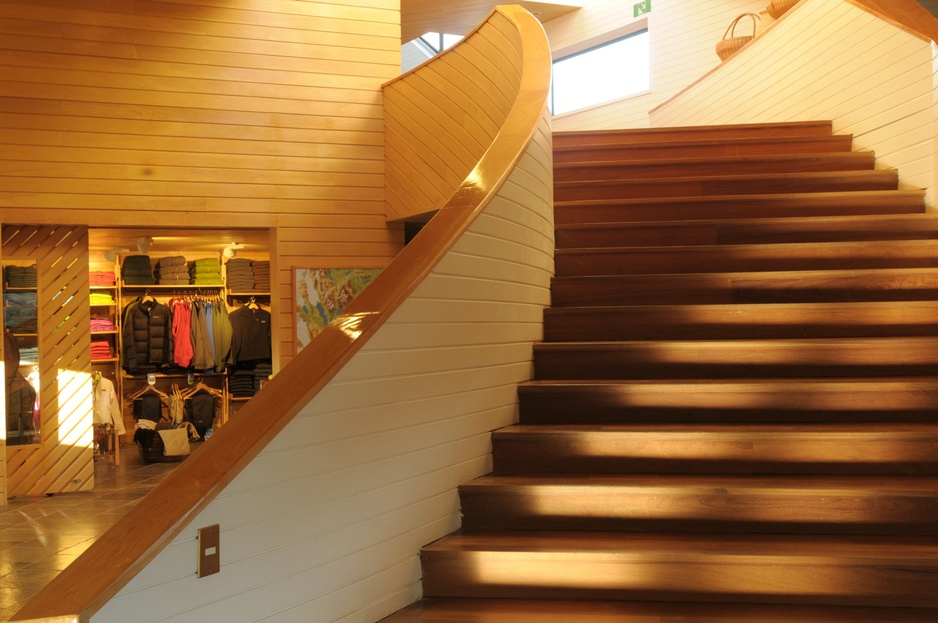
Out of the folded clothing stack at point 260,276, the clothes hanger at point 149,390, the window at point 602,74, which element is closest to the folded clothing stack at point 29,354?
the clothes hanger at point 149,390

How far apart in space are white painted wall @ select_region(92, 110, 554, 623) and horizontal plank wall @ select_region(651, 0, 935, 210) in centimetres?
232

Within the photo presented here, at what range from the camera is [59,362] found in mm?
6805

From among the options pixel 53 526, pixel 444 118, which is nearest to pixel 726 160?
pixel 444 118

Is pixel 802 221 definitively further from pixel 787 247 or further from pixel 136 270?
pixel 136 270

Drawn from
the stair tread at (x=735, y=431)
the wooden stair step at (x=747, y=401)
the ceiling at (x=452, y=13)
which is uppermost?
the ceiling at (x=452, y=13)

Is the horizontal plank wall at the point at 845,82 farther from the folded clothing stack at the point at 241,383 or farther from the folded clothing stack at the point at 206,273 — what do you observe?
the folded clothing stack at the point at 241,383

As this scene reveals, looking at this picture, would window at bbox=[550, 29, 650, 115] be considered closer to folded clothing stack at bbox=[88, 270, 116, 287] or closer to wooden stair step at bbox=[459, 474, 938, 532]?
folded clothing stack at bbox=[88, 270, 116, 287]

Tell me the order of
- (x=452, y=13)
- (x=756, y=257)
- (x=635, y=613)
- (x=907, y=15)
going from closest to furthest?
(x=635, y=613)
(x=756, y=257)
(x=907, y=15)
(x=452, y=13)

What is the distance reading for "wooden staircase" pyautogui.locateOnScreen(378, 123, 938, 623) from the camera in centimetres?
231

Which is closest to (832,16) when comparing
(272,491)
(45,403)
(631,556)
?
(631,556)

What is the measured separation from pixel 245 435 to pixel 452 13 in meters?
9.88

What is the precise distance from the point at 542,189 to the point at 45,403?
5.03m

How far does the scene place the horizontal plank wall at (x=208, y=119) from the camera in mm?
6496

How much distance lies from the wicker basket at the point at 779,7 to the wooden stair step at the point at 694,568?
5015 millimetres
